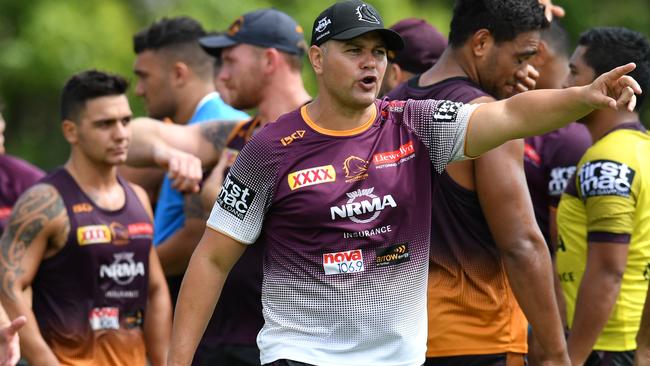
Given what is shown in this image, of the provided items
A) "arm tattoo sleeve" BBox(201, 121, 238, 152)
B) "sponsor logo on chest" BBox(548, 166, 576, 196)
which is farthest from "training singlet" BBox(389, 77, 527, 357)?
"arm tattoo sleeve" BBox(201, 121, 238, 152)

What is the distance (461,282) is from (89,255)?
2691mm

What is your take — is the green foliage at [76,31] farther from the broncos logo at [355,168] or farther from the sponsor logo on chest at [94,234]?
the broncos logo at [355,168]

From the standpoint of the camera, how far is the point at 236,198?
17.8 ft

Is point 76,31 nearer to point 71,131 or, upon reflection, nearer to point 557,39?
point 71,131

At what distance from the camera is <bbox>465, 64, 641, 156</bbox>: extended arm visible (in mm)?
4776

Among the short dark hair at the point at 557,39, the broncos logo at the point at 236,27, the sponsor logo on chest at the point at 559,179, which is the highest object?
the broncos logo at the point at 236,27

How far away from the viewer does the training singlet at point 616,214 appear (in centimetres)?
659

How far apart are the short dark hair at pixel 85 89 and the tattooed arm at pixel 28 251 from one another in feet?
2.91

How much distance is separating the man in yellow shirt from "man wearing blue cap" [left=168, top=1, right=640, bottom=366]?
1.46 metres

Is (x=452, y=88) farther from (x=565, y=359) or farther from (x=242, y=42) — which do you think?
(x=242, y=42)

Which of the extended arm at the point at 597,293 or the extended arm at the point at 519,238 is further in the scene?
the extended arm at the point at 597,293

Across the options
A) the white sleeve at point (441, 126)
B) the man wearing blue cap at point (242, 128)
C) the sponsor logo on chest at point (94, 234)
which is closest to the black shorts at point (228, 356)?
the man wearing blue cap at point (242, 128)

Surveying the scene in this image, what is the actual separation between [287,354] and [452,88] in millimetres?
1659

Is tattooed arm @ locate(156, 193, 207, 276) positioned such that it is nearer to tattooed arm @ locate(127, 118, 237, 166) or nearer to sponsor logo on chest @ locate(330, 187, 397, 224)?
tattooed arm @ locate(127, 118, 237, 166)
